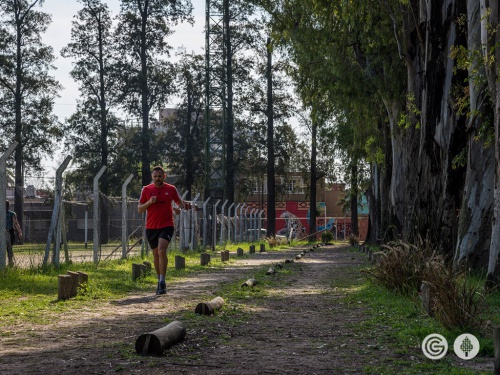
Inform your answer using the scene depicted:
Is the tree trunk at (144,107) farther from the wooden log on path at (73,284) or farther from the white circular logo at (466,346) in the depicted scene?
the white circular logo at (466,346)

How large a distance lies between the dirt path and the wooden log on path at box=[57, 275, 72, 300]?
0.67 meters

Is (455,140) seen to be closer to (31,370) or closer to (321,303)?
(321,303)

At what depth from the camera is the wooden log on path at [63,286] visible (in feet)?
43.4

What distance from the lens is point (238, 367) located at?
761 centimetres

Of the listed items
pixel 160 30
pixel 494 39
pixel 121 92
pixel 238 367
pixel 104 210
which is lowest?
pixel 238 367

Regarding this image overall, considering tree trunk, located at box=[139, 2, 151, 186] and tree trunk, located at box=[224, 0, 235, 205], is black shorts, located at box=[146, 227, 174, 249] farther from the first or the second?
tree trunk, located at box=[139, 2, 151, 186]

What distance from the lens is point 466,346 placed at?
8.40 metres

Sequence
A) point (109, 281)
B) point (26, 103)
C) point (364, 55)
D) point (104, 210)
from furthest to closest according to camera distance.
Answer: point (26, 103) < point (364, 55) < point (104, 210) < point (109, 281)

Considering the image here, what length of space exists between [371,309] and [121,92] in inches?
1802

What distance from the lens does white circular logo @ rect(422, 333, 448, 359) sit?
27.0 ft

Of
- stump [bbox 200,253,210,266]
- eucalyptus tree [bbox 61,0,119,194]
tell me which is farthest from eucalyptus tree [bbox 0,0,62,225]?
stump [bbox 200,253,210,266]

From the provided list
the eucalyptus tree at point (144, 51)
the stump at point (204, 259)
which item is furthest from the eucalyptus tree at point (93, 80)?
the stump at point (204, 259)

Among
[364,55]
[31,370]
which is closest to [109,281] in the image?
[31,370]

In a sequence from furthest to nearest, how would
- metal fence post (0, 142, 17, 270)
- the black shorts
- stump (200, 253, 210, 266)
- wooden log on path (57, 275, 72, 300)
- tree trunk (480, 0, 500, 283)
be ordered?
stump (200, 253, 210, 266), metal fence post (0, 142, 17, 270), the black shorts, wooden log on path (57, 275, 72, 300), tree trunk (480, 0, 500, 283)
